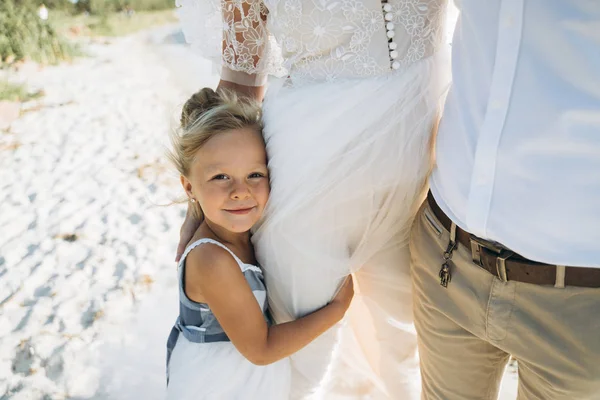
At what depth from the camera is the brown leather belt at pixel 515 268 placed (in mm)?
1048

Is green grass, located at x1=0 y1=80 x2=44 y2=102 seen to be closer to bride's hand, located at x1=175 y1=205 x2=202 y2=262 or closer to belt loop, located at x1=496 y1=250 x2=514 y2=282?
bride's hand, located at x1=175 y1=205 x2=202 y2=262

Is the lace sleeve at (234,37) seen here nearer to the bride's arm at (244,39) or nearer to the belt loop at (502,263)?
the bride's arm at (244,39)

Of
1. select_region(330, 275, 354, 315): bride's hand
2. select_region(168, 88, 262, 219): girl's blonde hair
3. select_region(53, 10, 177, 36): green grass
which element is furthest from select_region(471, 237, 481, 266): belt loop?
select_region(53, 10, 177, 36): green grass

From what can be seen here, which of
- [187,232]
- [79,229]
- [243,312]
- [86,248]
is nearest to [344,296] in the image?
[243,312]

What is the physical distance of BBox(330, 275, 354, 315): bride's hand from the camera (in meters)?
1.53

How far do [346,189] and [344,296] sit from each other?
376 mm

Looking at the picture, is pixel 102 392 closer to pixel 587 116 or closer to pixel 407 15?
pixel 407 15

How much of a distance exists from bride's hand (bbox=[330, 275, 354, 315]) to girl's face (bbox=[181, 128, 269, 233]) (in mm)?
338

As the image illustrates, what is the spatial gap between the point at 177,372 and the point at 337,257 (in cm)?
66

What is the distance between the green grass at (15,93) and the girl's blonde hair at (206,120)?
6.23 metres

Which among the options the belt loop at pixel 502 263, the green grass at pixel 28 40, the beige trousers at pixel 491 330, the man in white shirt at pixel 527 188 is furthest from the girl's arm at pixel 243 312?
the green grass at pixel 28 40

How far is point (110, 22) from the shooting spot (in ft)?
44.4

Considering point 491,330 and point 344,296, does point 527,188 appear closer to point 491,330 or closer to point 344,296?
point 491,330

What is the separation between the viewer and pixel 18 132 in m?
5.81
